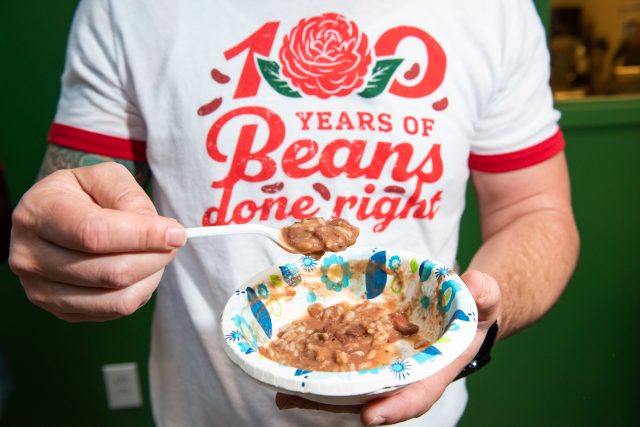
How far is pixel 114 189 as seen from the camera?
74 cm

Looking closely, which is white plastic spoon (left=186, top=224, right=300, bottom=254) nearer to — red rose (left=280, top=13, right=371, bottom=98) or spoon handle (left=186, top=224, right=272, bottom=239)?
spoon handle (left=186, top=224, right=272, bottom=239)

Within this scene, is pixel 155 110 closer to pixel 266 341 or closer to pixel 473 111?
pixel 266 341

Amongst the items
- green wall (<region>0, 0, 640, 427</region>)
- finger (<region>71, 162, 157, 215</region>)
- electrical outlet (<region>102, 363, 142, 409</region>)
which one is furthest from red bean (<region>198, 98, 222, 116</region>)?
electrical outlet (<region>102, 363, 142, 409</region>)

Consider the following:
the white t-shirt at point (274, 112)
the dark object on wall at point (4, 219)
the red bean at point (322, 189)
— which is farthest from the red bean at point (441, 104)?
the dark object on wall at point (4, 219)

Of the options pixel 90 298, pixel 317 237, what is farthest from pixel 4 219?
pixel 317 237

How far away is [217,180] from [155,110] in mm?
164

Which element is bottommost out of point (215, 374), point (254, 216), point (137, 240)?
point (215, 374)

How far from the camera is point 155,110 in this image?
3.26ft

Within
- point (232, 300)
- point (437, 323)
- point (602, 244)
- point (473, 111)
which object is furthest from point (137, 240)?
point (602, 244)

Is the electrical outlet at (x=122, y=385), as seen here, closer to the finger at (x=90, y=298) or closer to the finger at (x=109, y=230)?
the finger at (x=90, y=298)

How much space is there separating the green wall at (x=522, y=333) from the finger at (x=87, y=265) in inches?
41.5

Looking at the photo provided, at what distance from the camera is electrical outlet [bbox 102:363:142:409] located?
6.21 feet

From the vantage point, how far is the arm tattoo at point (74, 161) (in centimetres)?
103

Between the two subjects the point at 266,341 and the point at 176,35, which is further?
the point at 176,35
